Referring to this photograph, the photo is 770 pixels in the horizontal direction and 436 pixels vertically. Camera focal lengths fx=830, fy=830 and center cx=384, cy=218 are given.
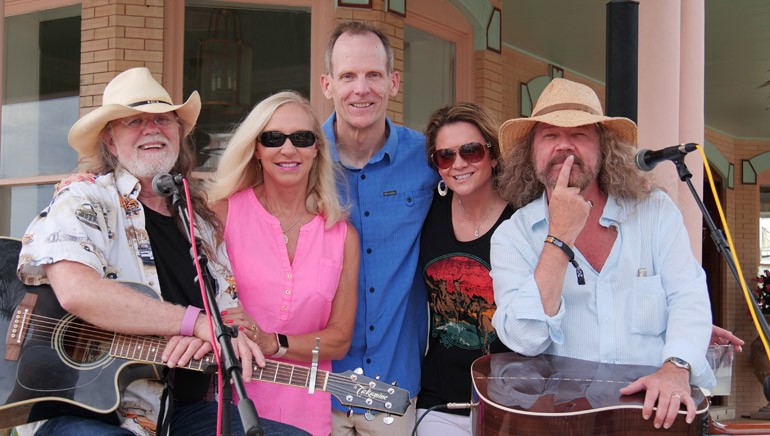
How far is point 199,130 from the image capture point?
7.11m

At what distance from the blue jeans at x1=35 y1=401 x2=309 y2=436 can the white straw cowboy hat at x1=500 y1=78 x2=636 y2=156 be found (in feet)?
4.98

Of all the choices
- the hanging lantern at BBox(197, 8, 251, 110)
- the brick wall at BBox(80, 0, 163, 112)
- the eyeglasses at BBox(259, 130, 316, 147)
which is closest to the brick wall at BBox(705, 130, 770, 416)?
the hanging lantern at BBox(197, 8, 251, 110)

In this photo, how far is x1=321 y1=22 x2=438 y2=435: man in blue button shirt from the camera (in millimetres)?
3770

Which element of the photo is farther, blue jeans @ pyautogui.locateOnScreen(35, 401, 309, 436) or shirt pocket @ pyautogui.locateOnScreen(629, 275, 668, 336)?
shirt pocket @ pyautogui.locateOnScreen(629, 275, 668, 336)

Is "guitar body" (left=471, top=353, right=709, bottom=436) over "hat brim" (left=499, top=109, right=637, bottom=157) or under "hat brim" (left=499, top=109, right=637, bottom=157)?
under

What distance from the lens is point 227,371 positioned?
2.48 metres

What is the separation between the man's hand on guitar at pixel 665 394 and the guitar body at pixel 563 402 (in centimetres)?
2

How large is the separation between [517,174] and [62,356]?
1922 mm

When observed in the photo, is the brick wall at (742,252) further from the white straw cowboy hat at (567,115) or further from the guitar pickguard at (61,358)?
the guitar pickguard at (61,358)

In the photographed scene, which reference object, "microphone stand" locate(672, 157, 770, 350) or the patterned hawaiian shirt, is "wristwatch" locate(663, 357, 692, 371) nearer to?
"microphone stand" locate(672, 157, 770, 350)

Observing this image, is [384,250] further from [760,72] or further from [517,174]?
[760,72]

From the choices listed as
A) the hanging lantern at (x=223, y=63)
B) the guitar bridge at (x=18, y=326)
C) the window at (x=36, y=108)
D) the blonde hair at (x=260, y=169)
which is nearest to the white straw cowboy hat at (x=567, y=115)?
the blonde hair at (x=260, y=169)

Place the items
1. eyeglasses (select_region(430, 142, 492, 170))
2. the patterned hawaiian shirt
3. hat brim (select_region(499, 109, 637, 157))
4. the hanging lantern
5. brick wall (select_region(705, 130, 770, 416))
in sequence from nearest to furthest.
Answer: the patterned hawaiian shirt → hat brim (select_region(499, 109, 637, 157)) → eyeglasses (select_region(430, 142, 492, 170)) → the hanging lantern → brick wall (select_region(705, 130, 770, 416))

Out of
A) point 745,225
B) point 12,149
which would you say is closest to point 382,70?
point 12,149
